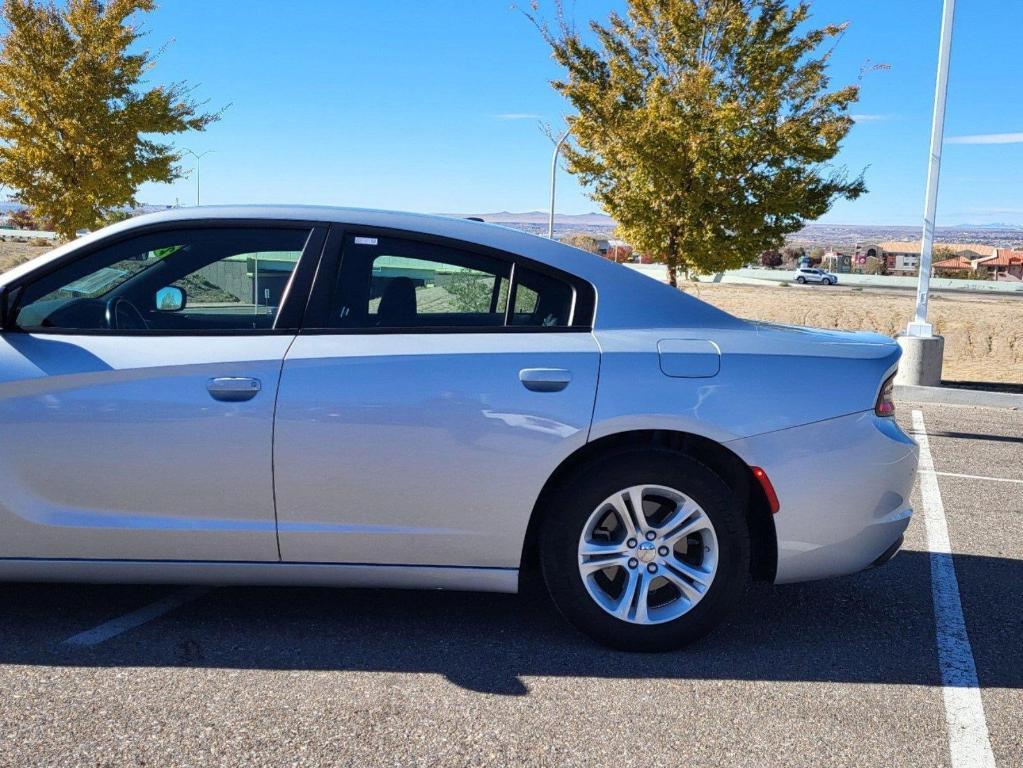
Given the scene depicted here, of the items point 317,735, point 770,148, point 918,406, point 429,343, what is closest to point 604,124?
point 770,148

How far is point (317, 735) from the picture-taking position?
10.2 feet

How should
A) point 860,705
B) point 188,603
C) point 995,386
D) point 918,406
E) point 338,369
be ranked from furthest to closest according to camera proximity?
point 995,386
point 918,406
point 188,603
point 338,369
point 860,705

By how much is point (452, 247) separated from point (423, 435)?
0.74 m

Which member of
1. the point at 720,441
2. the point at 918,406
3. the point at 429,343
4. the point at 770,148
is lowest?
the point at 918,406

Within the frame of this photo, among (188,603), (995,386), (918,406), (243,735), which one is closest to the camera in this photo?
(243,735)

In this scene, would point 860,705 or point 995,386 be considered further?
point 995,386

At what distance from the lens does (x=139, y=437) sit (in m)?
3.67

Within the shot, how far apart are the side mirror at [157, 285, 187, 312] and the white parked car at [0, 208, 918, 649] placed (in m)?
0.05

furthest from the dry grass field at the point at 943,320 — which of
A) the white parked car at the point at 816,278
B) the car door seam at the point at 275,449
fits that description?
the white parked car at the point at 816,278

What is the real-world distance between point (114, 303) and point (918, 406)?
964cm

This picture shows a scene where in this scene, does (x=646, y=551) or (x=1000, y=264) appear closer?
(x=646, y=551)

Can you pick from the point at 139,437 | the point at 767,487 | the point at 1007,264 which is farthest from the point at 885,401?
the point at 1007,264

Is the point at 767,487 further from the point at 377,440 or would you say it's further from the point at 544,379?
the point at 377,440

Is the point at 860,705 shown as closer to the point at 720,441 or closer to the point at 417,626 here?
the point at 720,441
